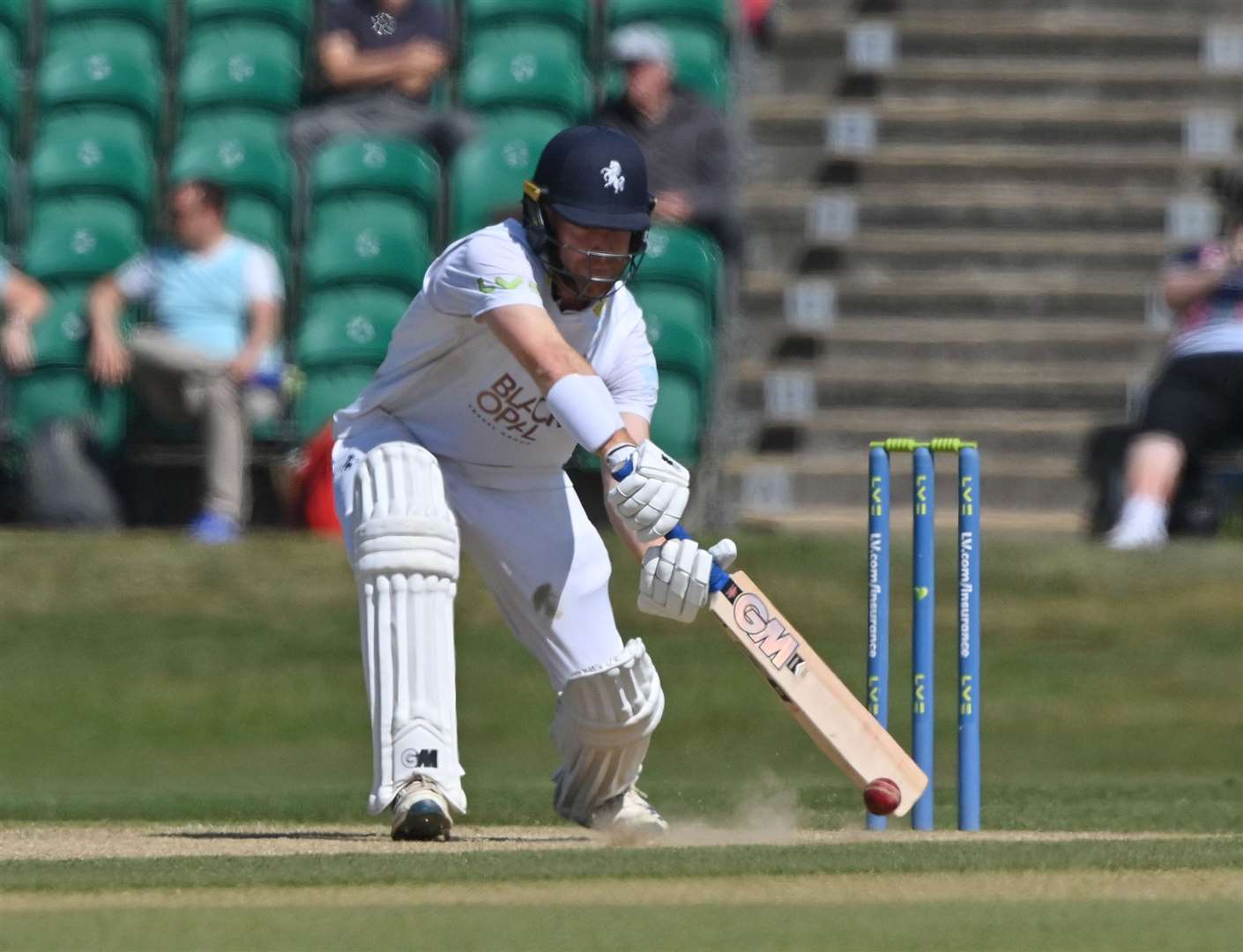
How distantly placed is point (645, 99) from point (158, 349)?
208cm

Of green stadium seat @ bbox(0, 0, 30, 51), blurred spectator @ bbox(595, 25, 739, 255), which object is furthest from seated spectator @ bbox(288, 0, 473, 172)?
green stadium seat @ bbox(0, 0, 30, 51)

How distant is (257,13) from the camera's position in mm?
10281

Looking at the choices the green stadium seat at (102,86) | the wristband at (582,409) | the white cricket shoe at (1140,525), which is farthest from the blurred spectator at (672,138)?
the wristband at (582,409)

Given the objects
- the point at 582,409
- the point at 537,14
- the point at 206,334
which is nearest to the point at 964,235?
the point at 537,14

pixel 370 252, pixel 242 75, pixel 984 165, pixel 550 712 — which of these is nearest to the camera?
pixel 550 712

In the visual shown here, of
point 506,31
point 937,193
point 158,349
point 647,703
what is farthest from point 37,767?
point 937,193

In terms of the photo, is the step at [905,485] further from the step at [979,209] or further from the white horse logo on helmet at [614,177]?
the white horse logo on helmet at [614,177]

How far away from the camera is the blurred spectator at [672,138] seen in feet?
30.1

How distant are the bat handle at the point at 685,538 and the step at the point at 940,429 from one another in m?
5.07

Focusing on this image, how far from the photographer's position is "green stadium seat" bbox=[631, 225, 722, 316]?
30.0ft

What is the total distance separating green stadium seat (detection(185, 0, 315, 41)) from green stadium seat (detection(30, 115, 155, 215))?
67 centimetres

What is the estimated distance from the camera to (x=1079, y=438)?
9.50m

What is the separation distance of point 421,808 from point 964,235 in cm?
627

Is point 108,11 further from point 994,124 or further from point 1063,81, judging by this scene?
point 1063,81
